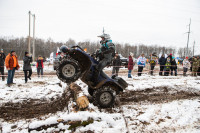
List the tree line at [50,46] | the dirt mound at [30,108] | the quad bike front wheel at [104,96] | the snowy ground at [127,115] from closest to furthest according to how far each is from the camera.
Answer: the snowy ground at [127,115], the dirt mound at [30,108], the quad bike front wheel at [104,96], the tree line at [50,46]

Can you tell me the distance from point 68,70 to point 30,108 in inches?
91.0

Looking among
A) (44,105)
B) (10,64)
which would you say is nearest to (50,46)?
(10,64)

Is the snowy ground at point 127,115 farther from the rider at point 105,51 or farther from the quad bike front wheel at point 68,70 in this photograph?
the rider at point 105,51

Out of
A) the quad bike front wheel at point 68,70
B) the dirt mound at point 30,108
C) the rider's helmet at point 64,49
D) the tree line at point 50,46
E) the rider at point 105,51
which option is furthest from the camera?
the tree line at point 50,46

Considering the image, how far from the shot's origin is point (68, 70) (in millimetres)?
4090

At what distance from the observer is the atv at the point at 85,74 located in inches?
159

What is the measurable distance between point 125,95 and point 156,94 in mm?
1629

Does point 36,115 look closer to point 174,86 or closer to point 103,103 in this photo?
point 103,103

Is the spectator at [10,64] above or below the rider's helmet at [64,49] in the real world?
below

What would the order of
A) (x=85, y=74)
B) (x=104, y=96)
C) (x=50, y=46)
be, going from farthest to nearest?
(x=50, y=46), (x=104, y=96), (x=85, y=74)

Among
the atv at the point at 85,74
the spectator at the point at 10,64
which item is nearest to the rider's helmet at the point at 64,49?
the atv at the point at 85,74

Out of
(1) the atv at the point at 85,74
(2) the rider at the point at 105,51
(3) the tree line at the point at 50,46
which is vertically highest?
(3) the tree line at the point at 50,46

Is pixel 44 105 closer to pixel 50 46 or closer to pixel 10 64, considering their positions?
pixel 10 64

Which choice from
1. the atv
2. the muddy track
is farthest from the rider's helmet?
the muddy track
